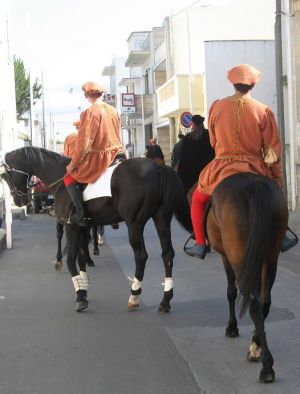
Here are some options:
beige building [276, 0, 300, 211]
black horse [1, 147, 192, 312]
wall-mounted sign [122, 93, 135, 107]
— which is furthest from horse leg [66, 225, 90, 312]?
wall-mounted sign [122, 93, 135, 107]

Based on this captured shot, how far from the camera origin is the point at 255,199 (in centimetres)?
434

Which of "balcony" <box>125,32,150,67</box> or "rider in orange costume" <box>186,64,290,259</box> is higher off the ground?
"balcony" <box>125,32,150,67</box>

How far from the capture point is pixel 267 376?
430 cm

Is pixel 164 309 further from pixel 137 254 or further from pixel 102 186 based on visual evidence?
pixel 102 186

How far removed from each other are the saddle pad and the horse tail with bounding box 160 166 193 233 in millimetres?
580

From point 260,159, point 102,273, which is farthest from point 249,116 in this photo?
point 102,273

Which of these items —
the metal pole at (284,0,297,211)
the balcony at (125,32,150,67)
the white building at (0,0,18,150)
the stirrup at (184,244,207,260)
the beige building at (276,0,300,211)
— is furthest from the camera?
the balcony at (125,32,150,67)

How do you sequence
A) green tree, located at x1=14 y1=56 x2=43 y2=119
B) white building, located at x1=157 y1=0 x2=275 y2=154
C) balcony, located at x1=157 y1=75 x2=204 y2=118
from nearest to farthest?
balcony, located at x1=157 y1=75 x2=204 y2=118 < white building, located at x1=157 y1=0 x2=275 y2=154 < green tree, located at x1=14 y1=56 x2=43 y2=119

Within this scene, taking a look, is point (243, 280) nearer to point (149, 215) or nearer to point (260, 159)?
point (260, 159)

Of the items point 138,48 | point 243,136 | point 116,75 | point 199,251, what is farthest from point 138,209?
point 116,75

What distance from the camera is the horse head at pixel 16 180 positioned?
7.19 m

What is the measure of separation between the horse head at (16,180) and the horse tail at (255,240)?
361 centimetres

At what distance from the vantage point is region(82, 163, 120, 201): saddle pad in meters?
6.61

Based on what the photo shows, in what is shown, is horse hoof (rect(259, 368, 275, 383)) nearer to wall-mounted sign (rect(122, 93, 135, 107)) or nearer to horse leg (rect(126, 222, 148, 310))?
horse leg (rect(126, 222, 148, 310))
